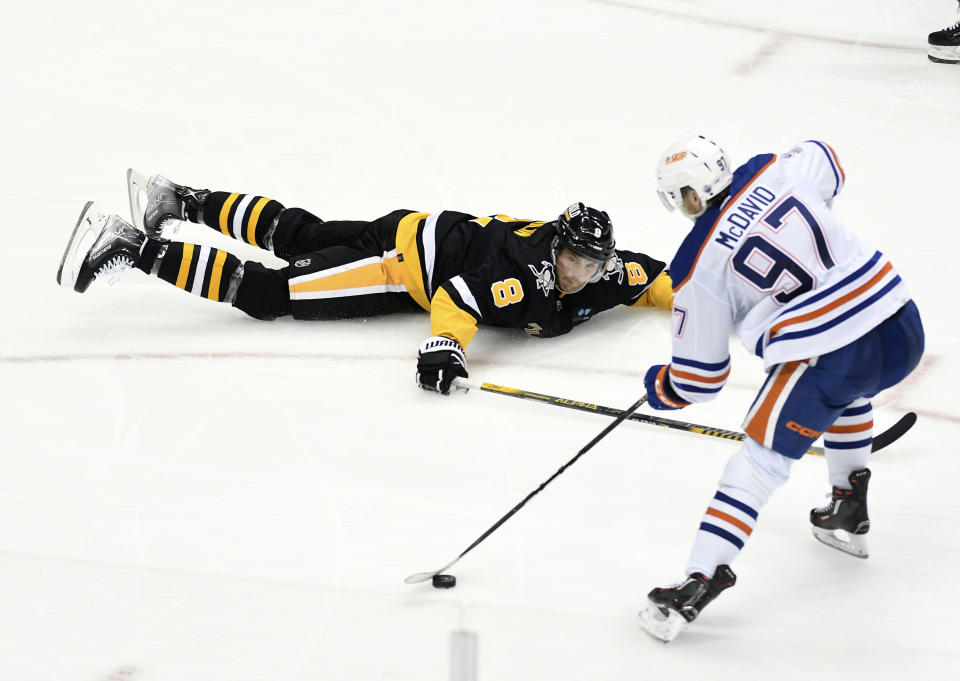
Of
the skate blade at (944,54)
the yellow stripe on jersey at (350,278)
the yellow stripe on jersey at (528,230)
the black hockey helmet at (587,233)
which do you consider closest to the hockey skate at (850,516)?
the black hockey helmet at (587,233)

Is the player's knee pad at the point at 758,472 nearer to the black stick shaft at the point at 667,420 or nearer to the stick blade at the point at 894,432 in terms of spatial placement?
the black stick shaft at the point at 667,420

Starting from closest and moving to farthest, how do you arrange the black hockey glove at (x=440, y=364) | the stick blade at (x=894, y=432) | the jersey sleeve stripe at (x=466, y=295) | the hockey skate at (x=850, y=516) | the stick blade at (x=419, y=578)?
1. the stick blade at (x=419, y=578)
2. the hockey skate at (x=850, y=516)
3. the stick blade at (x=894, y=432)
4. the black hockey glove at (x=440, y=364)
5. the jersey sleeve stripe at (x=466, y=295)


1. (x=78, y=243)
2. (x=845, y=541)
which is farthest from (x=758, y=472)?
(x=78, y=243)

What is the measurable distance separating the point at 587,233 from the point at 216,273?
118 cm

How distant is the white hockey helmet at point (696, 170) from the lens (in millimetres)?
2371

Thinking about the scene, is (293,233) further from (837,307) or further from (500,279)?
(837,307)

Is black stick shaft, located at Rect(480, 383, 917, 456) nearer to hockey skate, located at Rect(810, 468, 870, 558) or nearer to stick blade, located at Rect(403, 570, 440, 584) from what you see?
hockey skate, located at Rect(810, 468, 870, 558)

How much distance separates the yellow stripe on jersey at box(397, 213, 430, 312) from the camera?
3686 mm

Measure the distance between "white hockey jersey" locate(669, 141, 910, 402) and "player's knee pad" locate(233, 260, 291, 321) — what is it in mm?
1655

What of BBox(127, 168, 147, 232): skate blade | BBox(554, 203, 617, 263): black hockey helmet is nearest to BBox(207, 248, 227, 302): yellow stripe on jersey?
BBox(127, 168, 147, 232): skate blade

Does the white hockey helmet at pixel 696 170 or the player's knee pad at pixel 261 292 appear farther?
the player's knee pad at pixel 261 292

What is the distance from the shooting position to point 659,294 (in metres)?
3.74

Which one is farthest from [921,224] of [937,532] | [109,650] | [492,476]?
[109,650]

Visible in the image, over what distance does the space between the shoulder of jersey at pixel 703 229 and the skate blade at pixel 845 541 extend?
29.2 inches
